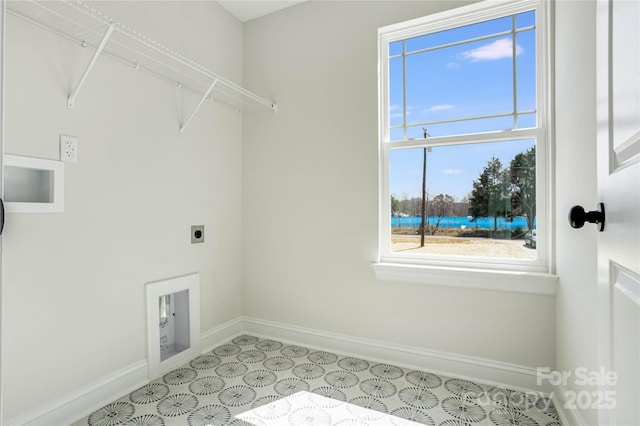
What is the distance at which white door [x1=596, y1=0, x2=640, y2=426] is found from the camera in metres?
0.57

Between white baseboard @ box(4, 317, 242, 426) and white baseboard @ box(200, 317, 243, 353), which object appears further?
white baseboard @ box(200, 317, 243, 353)

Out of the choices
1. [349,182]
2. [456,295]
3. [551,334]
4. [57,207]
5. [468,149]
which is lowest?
[551,334]

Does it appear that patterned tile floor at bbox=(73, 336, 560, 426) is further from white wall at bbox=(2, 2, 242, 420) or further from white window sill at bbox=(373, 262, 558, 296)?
white window sill at bbox=(373, 262, 558, 296)

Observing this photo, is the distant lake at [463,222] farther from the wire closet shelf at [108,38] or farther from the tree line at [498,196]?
the wire closet shelf at [108,38]

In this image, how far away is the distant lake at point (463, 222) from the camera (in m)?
2.04

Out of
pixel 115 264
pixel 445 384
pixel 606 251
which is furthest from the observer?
pixel 445 384

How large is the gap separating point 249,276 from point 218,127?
119cm

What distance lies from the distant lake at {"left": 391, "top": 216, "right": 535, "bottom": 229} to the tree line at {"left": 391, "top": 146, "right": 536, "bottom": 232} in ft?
0.06

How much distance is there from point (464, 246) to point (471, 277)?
0.74ft

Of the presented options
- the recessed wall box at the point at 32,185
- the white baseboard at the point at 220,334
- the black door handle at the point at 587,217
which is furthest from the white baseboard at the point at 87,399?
Answer: the black door handle at the point at 587,217

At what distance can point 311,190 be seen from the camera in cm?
254

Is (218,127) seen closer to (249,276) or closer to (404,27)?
(249,276)

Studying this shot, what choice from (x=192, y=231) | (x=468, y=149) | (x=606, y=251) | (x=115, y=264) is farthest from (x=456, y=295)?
(x=115, y=264)

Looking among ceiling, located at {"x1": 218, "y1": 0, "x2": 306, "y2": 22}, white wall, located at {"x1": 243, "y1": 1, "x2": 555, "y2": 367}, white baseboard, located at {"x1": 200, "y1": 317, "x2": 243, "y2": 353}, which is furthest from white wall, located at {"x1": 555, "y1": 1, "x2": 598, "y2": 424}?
white baseboard, located at {"x1": 200, "y1": 317, "x2": 243, "y2": 353}
